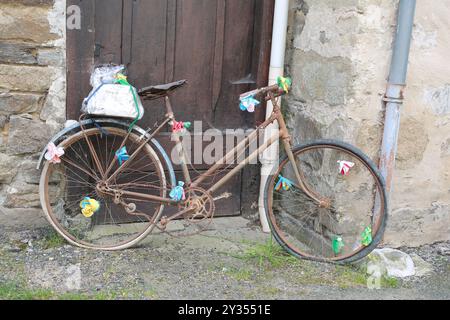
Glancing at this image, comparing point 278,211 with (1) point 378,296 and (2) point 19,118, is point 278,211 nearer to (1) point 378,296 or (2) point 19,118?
(1) point 378,296

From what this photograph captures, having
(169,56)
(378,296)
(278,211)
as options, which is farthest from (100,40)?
(378,296)

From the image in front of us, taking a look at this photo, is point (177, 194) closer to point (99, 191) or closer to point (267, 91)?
point (99, 191)

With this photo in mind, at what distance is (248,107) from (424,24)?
1.23 m

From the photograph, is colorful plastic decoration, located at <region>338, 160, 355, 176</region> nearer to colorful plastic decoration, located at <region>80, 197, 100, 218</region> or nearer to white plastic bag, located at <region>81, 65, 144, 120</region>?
white plastic bag, located at <region>81, 65, 144, 120</region>

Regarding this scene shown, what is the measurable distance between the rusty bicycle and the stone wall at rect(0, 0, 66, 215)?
0.52 ft

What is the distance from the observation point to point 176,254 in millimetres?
4137

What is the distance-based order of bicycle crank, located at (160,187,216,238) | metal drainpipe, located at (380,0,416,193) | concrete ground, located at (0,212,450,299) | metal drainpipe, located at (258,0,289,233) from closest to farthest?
concrete ground, located at (0,212,450,299) → metal drainpipe, located at (380,0,416,193) → bicycle crank, located at (160,187,216,238) → metal drainpipe, located at (258,0,289,233)

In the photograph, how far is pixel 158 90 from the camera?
12.8ft

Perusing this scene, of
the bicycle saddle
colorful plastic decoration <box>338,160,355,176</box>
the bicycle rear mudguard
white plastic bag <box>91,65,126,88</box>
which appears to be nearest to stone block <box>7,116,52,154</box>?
the bicycle rear mudguard

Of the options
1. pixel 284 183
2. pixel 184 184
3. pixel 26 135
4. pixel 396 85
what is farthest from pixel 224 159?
pixel 26 135

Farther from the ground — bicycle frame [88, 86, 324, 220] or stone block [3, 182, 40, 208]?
bicycle frame [88, 86, 324, 220]

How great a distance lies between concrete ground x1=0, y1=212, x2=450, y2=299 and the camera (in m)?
3.61

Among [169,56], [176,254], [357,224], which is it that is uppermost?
[169,56]

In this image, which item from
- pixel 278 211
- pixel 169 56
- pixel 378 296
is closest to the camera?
pixel 378 296
